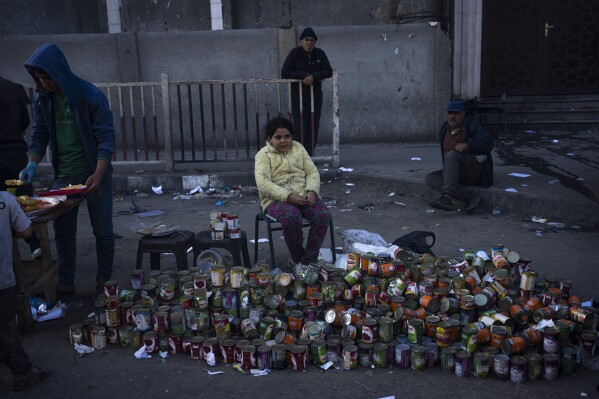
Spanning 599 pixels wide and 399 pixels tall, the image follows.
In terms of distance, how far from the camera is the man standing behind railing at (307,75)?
816 centimetres

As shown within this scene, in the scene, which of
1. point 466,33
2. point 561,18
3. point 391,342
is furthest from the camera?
point 561,18

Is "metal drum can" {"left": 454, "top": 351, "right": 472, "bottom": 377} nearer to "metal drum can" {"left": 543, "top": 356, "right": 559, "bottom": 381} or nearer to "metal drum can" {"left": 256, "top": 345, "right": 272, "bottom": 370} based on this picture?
"metal drum can" {"left": 543, "top": 356, "right": 559, "bottom": 381}

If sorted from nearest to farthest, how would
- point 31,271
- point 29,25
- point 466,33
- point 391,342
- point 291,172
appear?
1. point 391,342
2. point 31,271
3. point 291,172
4. point 466,33
5. point 29,25

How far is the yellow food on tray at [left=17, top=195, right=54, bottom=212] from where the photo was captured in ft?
12.3

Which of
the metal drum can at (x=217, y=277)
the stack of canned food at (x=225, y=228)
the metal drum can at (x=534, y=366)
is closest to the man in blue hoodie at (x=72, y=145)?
the stack of canned food at (x=225, y=228)

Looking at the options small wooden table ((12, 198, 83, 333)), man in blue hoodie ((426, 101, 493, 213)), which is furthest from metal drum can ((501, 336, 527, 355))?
man in blue hoodie ((426, 101, 493, 213))

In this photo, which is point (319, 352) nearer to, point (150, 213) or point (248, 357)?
point (248, 357)

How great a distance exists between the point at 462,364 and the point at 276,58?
335 inches

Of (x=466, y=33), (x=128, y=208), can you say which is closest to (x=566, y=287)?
(x=128, y=208)

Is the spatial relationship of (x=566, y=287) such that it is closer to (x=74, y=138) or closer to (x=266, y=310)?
(x=266, y=310)

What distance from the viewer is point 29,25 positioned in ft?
42.3

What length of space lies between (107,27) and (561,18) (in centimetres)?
1010

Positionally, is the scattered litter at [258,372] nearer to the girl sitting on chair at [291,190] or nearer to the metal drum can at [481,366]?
the metal drum can at [481,366]

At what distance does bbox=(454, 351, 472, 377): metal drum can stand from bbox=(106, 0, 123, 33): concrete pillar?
1189 cm
